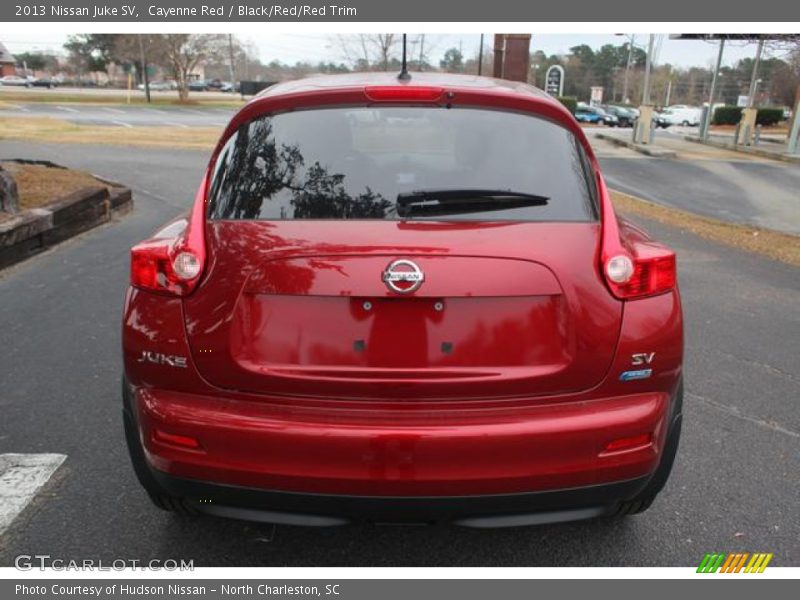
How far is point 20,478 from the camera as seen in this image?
311cm

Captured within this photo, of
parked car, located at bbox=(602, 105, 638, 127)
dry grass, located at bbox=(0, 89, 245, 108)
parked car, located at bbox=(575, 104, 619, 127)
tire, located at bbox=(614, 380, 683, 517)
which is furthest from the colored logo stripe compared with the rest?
parked car, located at bbox=(602, 105, 638, 127)

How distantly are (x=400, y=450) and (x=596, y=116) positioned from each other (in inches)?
2098

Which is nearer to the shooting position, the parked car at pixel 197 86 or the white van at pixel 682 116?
the white van at pixel 682 116

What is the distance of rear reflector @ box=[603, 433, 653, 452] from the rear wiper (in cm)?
84

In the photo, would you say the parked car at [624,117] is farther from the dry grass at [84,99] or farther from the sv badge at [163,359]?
the sv badge at [163,359]

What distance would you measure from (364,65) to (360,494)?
4379cm

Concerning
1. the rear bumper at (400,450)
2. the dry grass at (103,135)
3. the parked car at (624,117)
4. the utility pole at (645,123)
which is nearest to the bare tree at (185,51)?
the dry grass at (103,135)

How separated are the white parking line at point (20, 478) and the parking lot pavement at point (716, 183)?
12.1 m

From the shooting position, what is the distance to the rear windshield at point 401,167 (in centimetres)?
236

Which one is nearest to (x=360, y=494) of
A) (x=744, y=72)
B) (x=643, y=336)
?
(x=643, y=336)

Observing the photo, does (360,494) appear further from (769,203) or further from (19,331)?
(769,203)

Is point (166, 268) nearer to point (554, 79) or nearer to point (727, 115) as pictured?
point (554, 79)

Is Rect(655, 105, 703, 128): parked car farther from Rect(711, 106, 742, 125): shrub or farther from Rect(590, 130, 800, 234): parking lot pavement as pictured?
Rect(590, 130, 800, 234): parking lot pavement
